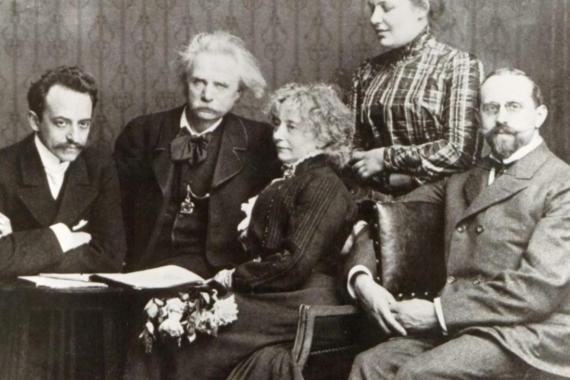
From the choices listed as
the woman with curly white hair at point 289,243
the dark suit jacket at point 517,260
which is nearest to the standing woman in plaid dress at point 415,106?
the woman with curly white hair at point 289,243

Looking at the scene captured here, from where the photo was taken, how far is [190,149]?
11.8 ft

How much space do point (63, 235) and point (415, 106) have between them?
150cm

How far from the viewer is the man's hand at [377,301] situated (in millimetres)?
2758

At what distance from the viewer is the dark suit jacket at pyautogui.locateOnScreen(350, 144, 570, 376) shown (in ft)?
8.39

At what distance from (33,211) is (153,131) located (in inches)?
29.0

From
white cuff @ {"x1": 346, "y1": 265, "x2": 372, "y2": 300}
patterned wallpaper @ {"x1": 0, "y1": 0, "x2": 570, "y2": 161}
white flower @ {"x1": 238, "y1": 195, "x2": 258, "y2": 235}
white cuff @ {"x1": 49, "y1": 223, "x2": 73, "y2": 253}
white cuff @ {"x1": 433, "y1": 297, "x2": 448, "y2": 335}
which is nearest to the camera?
white cuff @ {"x1": 433, "y1": 297, "x2": 448, "y2": 335}

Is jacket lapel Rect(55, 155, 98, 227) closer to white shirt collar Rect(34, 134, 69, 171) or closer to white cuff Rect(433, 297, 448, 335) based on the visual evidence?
white shirt collar Rect(34, 134, 69, 171)

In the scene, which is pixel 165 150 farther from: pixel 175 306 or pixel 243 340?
pixel 243 340

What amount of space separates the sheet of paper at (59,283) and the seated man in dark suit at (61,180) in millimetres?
222

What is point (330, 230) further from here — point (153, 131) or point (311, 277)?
point (153, 131)

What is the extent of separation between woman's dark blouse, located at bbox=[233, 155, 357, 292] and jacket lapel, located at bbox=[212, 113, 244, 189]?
0.39 metres

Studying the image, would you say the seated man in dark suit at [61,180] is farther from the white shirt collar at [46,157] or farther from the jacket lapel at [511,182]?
the jacket lapel at [511,182]

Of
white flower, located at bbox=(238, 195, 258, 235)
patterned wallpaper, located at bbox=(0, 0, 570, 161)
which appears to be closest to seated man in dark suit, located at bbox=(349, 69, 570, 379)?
white flower, located at bbox=(238, 195, 258, 235)

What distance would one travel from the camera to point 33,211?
3.21 metres
